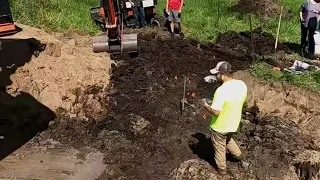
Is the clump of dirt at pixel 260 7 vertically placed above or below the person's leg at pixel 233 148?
above

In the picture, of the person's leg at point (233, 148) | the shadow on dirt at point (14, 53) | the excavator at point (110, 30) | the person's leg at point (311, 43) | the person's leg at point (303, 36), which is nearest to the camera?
the person's leg at point (233, 148)

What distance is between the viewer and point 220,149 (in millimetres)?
7387

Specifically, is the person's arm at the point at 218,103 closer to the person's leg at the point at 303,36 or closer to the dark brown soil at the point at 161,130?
the dark brown soil at the point at 161,130

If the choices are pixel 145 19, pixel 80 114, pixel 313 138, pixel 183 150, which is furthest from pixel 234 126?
pixel 145 19

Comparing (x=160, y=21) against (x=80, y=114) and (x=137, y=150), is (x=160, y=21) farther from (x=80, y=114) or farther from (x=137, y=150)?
(x=137, y=150)

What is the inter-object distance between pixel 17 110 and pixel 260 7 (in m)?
10.2

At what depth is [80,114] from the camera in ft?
31.9

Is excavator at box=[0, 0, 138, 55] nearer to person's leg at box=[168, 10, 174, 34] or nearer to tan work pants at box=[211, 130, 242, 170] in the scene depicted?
person's leg at box=[168, 10, 174, 34]

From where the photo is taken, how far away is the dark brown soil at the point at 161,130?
7996mm

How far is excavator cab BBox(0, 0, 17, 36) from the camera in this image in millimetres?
10637

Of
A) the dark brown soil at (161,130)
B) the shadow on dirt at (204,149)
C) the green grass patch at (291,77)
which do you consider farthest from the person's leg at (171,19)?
the shadow on dirt at (204,149)

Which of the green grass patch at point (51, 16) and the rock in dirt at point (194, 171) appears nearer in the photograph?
the rock in dirt at point (194, 171)

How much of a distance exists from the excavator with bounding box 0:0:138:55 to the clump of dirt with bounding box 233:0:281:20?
4.90 metres

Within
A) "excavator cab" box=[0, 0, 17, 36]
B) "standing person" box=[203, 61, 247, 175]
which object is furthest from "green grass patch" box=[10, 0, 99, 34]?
"standing person" box=[203, 61, 247, 175]
